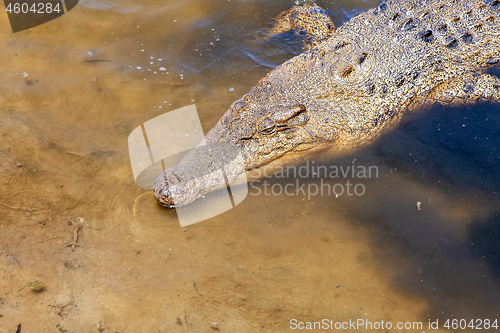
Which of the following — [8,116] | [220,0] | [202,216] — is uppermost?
[220,0]

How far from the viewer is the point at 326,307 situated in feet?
12.4

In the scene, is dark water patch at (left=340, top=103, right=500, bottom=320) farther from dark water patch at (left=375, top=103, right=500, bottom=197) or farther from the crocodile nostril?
the crocodile nostril

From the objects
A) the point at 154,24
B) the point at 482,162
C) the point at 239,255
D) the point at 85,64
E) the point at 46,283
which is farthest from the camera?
the point at 154,24

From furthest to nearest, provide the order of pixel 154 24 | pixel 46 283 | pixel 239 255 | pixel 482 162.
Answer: pixel 154 24, pixel 482 162, pixel 239 255, pixel 46 283

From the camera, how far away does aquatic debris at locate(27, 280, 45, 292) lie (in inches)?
144

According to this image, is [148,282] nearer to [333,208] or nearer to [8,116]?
[333,208]

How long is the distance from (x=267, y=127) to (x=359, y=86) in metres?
1.43

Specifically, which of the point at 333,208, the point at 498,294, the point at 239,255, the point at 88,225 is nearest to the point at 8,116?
the point at 88,225

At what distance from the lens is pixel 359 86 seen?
5348mm

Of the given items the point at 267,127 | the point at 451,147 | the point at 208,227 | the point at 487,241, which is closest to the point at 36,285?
the point at 208,227

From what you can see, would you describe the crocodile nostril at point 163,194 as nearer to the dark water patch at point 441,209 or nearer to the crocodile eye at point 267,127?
the crocodile eye at point 267,127

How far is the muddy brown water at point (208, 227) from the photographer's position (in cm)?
371

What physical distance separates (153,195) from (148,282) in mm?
1042

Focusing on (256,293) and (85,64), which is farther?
(85,64)
